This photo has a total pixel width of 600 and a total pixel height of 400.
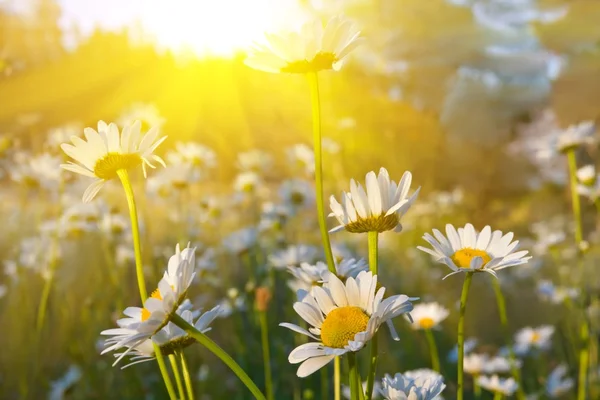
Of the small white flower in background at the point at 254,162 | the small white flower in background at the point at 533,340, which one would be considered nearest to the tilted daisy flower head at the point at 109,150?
the small white flower in background at the point at 533,340

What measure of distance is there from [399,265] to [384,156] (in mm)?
3624

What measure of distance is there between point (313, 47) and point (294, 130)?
35.0 ft

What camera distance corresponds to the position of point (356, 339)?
55 centimetres

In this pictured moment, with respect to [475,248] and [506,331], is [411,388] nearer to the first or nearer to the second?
[475,248]

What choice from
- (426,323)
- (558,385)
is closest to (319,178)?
(426,323)

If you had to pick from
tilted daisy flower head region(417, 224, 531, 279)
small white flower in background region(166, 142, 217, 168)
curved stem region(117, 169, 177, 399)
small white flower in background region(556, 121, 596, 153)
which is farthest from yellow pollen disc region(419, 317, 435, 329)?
small white flower in background region(166, 142, 217, 168)

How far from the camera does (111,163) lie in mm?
746

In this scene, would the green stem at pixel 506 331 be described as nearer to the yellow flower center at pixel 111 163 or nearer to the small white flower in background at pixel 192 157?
the yellow flower center at pixel 111 163

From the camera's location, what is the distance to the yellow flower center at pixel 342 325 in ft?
1.95

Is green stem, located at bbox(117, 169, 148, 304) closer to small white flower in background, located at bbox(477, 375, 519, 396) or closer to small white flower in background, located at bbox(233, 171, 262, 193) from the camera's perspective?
small white flower in background, located at bbox(477, 375, 519, 396)

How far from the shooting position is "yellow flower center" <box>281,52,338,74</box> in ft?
2.46

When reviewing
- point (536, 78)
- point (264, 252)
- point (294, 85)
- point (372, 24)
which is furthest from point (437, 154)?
point (264, 252)

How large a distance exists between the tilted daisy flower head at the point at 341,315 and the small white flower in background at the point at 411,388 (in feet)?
0.29

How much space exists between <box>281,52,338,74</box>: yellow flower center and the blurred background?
3.41 ft
